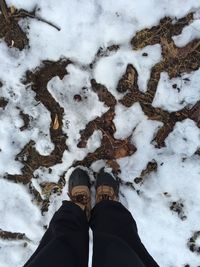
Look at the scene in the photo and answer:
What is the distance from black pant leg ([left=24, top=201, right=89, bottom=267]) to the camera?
1.85m

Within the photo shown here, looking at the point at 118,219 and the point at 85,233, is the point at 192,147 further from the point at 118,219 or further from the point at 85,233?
the point at 85,233

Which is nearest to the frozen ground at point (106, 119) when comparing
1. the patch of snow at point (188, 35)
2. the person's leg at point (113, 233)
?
the patch of snow at point (188, 35)

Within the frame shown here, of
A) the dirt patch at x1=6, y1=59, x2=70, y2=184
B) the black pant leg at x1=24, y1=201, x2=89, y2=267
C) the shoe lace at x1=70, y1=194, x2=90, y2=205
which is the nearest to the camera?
the black pant leg at x1=24, y1=201, x2=89, y2=267

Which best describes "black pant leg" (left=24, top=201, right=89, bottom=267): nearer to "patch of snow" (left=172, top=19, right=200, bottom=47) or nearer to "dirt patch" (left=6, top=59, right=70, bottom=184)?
"dirt patch" (left=6, top=59, right=70, bottom=184)

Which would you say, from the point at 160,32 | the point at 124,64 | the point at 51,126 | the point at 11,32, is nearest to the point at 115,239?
the point at 51,126

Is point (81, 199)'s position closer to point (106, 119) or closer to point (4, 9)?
point (106, 119)

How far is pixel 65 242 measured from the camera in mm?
1966

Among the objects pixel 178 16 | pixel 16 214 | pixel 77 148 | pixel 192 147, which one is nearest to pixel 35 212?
pixel 16 214

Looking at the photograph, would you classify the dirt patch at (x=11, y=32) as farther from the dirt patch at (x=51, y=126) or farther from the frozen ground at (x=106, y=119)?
the dirt patch at (x=51, y=126)

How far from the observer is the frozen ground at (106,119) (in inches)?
87.9

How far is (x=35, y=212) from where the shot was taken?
2.58m

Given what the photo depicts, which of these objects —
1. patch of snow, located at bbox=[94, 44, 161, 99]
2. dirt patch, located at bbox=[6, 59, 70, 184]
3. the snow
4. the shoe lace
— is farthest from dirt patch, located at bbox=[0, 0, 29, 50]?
the shoe lace

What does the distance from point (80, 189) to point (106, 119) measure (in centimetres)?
46

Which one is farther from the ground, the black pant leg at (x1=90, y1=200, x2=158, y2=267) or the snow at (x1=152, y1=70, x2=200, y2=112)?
the snow at (x1=152, y1=70, x2=200, y2=112)
